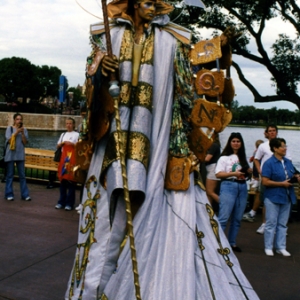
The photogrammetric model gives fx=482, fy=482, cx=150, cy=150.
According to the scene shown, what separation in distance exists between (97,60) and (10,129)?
21.7 feet

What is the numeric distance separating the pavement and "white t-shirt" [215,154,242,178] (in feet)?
3.44

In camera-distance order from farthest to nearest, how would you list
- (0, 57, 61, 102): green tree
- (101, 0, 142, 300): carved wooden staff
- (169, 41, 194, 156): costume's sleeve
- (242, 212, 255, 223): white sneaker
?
1. (0, 57, 61, 102): green tree
2. (242, 212, 255, 223): white sneaker
3. (169, 41, 194, 156): costume's sleeve
4. (101, 0, 142, 300): carved wooden staff

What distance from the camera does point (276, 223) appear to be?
A: 20.0 ft

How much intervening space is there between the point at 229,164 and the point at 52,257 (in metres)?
2.51

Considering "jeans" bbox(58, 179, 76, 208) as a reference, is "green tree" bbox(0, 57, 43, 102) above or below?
above

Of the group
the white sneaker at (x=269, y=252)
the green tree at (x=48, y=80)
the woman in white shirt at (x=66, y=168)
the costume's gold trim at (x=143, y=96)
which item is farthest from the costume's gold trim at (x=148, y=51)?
the green tree at (x=48, y=80)

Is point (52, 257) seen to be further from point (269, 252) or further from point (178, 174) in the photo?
point (178, 174)

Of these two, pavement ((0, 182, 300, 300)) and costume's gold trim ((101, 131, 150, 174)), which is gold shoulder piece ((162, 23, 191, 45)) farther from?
pavement ((0, 182, 300, 300))

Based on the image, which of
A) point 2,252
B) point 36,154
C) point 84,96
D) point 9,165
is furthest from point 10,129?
point 84,96

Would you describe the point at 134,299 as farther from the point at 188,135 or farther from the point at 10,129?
the point at 10,129

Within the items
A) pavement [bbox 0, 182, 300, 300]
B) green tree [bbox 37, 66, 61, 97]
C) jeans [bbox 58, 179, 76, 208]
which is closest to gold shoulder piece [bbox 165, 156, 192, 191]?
pavement [bbox 0, 182, 300, 300]

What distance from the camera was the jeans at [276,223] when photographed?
605 cm

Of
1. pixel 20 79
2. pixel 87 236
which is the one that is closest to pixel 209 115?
pixel 87 236

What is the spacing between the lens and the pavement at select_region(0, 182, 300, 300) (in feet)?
14.6
